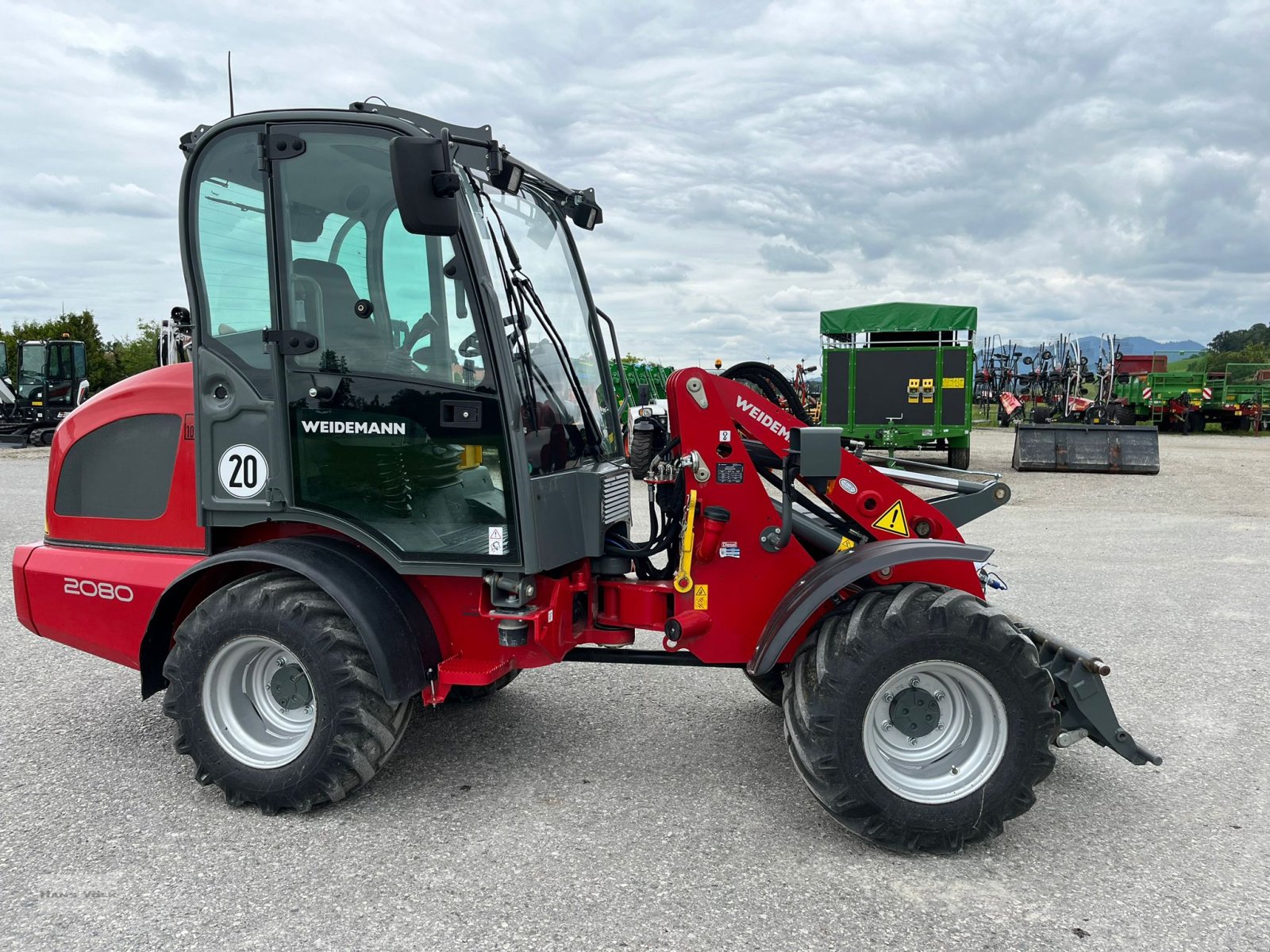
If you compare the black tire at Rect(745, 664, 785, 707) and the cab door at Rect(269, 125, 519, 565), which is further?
the black tire at Rect(745, 664, 785, 707)

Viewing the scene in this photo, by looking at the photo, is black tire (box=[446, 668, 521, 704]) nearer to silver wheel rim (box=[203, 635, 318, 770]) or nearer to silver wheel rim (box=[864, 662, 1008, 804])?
silver wheel rim (box=[203, 635, 318, 770])

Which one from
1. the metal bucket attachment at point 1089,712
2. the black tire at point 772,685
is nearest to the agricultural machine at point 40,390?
the black tire at point 772,685

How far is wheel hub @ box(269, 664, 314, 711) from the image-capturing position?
3.64 m

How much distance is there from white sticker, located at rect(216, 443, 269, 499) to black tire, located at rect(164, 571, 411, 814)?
Answer: 33 cm

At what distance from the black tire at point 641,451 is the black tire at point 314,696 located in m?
1.30

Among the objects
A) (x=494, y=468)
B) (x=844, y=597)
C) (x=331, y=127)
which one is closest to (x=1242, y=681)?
(x=844, y=597)

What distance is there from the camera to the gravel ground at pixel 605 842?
9.16ft

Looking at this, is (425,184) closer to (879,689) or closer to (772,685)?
(879,689)

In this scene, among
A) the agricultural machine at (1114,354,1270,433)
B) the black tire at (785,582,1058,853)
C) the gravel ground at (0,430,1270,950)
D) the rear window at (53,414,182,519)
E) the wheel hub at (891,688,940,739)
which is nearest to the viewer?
the gravel ground at (0,430,1270,950)

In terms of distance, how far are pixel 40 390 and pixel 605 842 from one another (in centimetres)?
2534

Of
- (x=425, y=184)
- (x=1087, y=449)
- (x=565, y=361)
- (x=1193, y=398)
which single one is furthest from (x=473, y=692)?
A: (x=1193, y=398)

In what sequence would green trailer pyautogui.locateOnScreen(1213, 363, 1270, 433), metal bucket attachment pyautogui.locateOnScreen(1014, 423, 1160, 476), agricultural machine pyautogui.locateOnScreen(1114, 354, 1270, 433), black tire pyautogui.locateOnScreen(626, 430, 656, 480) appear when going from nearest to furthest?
black tire pyautogui.locateOnScreen(626, 430, 656, 480), metal bucket attachment pyautogui.locateOnScreen(1014, 423, 1160, 476), agricultural machine pyautogui.locateOnScreen(1114, 354, 1270, 433), green trailer pyautogui.locateOnScreen(1213, 363, 1270, 433)

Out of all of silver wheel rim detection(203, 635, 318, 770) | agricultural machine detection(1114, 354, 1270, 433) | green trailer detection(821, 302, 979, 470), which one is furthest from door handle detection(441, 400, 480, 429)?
agricultural machine detection(1114, 354, 1270, 433)

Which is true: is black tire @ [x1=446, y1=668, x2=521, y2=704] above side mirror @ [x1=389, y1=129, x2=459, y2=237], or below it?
below
